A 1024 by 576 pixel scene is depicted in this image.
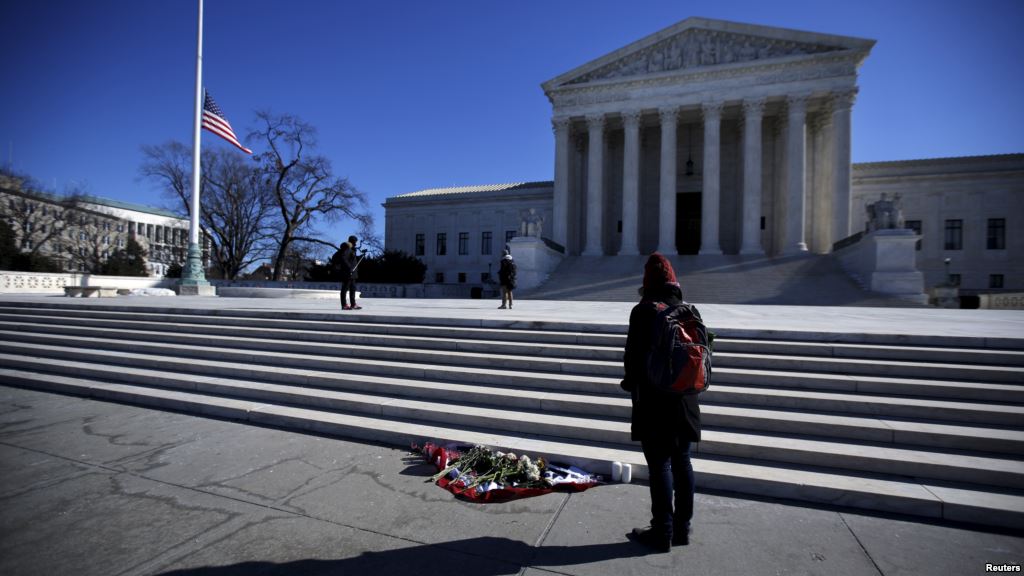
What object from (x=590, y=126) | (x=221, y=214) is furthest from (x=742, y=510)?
(x=221, y=214)

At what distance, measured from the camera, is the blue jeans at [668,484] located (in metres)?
3.11

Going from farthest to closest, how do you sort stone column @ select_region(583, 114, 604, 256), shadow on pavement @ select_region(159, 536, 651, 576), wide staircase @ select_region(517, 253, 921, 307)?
stone column @ select_region(583, 114, 604, 256) → wide staircase @ select_region(517, 253, 921, 307) → shadow on pavement @ select_region(159, 536, 651, 576)

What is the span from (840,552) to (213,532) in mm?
4382

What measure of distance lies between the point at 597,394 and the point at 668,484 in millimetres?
2682

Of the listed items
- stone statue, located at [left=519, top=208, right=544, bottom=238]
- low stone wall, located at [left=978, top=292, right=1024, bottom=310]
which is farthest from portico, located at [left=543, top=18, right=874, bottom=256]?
low stone wall, located at [left=978, top=292, right=1024, bottom=310]

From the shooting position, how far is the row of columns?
2909cm

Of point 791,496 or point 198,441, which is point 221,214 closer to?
point 198,441

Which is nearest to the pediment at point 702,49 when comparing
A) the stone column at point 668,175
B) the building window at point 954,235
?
the stone column at point 668,175

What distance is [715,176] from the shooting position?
104 feet

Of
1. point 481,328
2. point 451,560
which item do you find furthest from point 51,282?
point 451,560

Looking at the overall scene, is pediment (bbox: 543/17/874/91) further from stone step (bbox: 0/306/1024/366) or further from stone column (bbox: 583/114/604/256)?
stone step (bbox: 0/306/1024/366)

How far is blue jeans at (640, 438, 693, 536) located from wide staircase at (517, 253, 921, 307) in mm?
19609

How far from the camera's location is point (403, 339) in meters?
7.85

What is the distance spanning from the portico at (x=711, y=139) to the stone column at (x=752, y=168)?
7 centimetres
